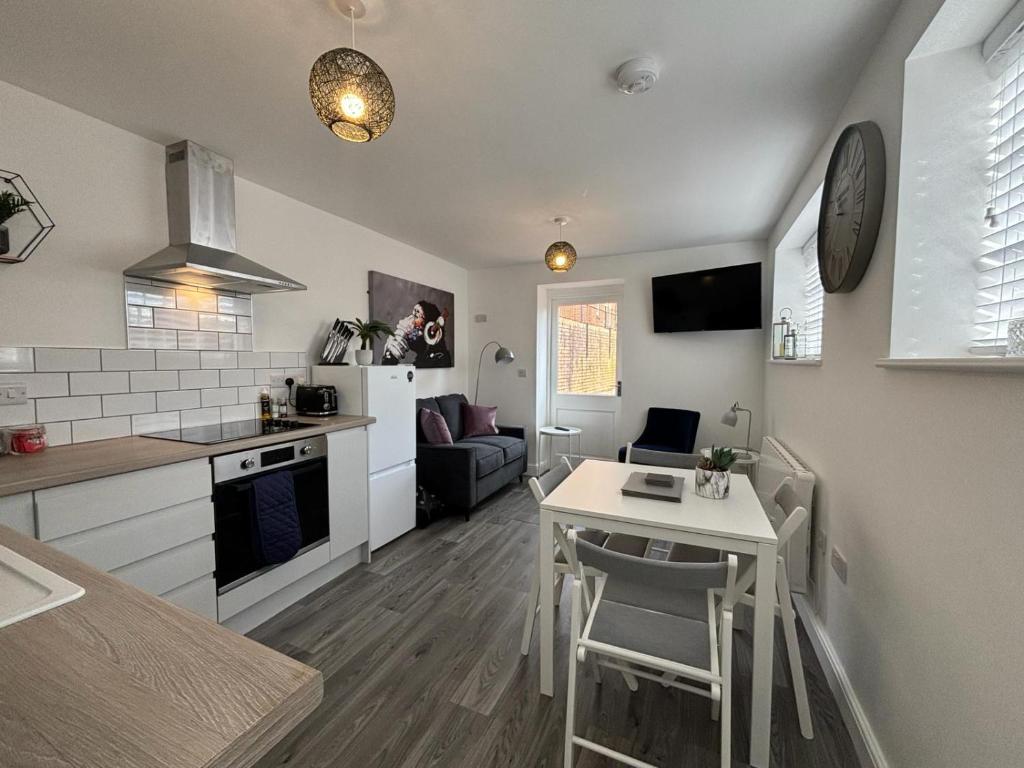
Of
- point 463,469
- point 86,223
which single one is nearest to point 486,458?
point 463,469

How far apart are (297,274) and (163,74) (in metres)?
1.40

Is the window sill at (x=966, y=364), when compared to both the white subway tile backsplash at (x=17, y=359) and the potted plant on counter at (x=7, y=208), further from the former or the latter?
the white subway tile backsplash at (x=17, y=359)

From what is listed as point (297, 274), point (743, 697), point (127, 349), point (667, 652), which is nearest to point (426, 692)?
point (667, 652)

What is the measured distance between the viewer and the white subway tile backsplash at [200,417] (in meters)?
2.39

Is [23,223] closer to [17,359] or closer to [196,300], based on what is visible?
[17,359]

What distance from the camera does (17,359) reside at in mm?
1826

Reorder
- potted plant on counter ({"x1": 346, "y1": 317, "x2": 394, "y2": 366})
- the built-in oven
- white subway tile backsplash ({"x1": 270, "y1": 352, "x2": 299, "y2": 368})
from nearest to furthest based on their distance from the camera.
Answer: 1. the built-in oven
2. white subway tile backsplash ({"x1": 270, "y1": 352, "x2": 299, "y2": 368})
3. potted plant on counter ({"x1": 346, "y1": 317, "x2": 394, "y2": 366})

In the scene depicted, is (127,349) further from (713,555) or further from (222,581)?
(713,555)

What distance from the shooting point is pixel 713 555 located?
1888mm

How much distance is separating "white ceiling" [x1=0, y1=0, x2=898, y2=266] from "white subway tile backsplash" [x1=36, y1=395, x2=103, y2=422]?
1.33 metres

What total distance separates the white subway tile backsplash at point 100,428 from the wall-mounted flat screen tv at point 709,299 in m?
4.12

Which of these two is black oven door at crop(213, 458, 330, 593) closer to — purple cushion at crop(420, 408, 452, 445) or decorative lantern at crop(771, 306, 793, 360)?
purple cushion at crop(420, 408, 452, 445)

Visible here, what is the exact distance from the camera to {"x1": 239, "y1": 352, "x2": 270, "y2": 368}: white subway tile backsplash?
2.69 metres

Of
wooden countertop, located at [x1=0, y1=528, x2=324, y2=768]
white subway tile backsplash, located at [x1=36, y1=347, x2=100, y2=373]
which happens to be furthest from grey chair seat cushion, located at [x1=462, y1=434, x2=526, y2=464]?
wooden countertop, located at [x1=0, y1=528, x2=324, y2=768]
